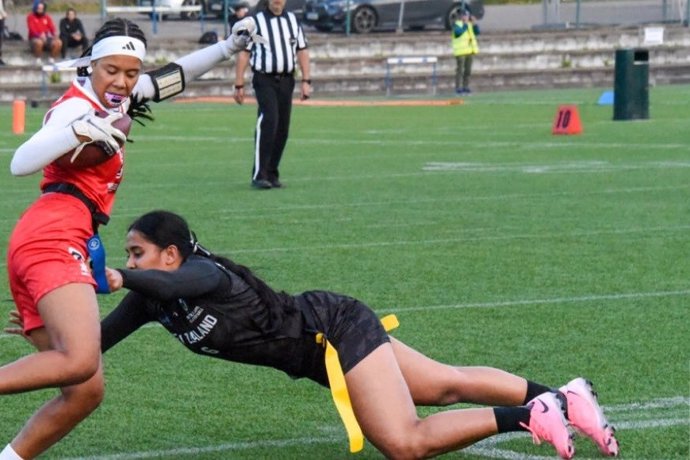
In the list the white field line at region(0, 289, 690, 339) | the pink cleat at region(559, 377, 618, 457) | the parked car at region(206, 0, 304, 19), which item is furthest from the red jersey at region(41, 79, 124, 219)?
the parked car at region(206, 0, 304, 19)

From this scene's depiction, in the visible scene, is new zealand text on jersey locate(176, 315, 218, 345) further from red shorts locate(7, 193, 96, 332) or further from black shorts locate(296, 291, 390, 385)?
red shorts locate(7, 193, 96, 332)

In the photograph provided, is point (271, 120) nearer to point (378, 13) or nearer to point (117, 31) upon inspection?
point (117, 31)

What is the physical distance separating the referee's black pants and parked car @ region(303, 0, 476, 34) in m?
24.6

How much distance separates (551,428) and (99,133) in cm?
177

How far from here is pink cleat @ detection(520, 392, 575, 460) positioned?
17.6ft

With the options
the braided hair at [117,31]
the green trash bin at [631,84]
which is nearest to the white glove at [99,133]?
the braided hair at [117,31]

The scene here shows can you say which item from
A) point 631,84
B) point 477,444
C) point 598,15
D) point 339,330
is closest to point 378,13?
point 598,15

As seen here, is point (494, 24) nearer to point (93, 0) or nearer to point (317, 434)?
point (93, 0)

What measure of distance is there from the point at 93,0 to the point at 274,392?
1545 inches

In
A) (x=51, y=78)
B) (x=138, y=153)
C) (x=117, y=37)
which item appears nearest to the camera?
(x=117, y=37)

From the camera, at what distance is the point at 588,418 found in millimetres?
5566

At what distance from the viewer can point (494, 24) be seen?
46.3 meters

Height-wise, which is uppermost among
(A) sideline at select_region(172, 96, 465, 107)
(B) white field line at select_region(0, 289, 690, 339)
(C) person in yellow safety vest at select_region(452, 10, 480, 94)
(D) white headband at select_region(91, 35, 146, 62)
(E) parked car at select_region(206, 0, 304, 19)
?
(D) white headband at select_region(91, 35, 146, 62)

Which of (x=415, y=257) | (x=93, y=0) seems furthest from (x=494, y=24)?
(x=415, y=257)
